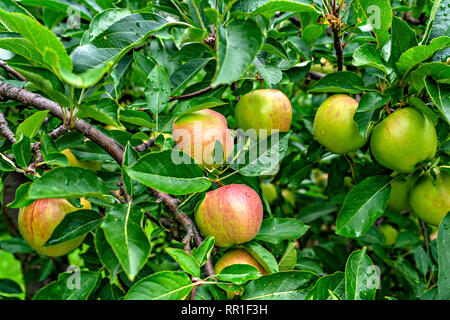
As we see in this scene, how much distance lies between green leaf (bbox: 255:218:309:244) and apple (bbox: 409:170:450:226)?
33cm

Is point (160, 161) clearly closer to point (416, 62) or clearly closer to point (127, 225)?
point (127, 225)

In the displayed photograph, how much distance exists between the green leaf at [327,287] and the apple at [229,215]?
0.19 metres

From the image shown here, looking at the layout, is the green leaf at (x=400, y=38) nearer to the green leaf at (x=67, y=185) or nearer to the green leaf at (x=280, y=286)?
the green leaf at (x=280, y=286)

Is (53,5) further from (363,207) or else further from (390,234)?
(390,234)

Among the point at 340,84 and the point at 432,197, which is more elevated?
the point at 340,84

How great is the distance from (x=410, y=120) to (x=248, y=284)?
501mm

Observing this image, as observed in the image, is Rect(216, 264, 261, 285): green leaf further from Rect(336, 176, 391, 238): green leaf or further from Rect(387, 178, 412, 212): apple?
Rect(387, 178, 412, 212): apple

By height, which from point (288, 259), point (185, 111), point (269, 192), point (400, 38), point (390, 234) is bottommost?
point (390, 234)

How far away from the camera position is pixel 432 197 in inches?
37.4

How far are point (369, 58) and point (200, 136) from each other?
1.28 ft

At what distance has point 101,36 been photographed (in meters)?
0.75

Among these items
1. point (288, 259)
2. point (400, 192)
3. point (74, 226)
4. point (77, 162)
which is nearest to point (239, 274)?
point (288, 259)

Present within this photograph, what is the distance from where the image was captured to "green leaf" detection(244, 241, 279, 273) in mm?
793

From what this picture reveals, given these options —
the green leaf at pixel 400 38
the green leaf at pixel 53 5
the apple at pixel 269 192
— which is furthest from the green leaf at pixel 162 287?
the apple at pixel 269 192
